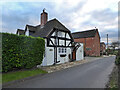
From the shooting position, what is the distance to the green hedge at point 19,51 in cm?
553

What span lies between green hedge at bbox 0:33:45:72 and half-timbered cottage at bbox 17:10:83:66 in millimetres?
1918

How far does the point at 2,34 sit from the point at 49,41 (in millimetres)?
5323

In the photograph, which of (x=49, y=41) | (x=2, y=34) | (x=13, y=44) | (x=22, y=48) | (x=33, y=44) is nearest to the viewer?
(x=2, y=34)

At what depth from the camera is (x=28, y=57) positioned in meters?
6.82

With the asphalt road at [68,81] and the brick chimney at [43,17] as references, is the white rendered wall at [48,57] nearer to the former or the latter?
the asphalt road at [68,81]

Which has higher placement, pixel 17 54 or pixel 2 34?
pixel 2 34

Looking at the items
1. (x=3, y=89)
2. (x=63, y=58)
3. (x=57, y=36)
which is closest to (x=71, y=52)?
(x=63, y=58)

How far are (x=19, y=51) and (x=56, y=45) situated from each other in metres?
4.97

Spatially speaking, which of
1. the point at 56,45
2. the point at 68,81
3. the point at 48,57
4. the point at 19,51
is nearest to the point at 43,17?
the point at 56,45

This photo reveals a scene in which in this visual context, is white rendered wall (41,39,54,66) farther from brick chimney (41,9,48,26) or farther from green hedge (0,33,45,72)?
brick chimney (41,9,48,26)

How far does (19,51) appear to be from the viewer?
6277 millimetres


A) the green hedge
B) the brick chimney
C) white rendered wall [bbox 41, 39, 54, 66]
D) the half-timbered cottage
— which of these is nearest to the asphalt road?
the green hedge

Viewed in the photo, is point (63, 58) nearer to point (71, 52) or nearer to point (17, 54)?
point (71, 52)

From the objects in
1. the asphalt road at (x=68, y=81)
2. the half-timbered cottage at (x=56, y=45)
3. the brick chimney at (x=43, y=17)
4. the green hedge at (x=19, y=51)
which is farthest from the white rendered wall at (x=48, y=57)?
Result: the brick chimney at (x=43, y=17)
